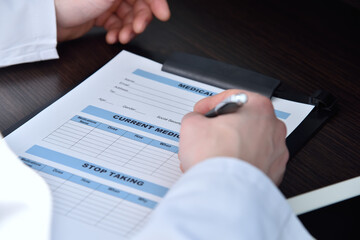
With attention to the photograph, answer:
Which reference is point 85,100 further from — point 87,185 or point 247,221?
point 247,221

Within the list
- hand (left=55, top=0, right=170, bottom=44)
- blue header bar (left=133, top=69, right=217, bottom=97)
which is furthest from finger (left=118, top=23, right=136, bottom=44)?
blue header bar (left=133, top=69, right=217, bottom=97)

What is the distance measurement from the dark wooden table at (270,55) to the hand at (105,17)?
2 centimetres

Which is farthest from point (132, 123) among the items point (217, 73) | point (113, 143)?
point (217, 73)

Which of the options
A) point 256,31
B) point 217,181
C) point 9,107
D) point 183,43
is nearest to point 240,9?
point 256,31

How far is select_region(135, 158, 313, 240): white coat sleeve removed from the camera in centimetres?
56

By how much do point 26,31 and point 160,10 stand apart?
0.26m

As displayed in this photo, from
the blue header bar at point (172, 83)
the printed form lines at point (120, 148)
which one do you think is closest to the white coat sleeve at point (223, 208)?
the printed form lines at point (120, 148)

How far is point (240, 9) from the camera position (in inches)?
46.7

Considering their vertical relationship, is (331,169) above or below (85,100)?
above

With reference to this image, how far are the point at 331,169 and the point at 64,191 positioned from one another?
15.2 inches

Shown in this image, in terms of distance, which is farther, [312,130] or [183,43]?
[183,43]

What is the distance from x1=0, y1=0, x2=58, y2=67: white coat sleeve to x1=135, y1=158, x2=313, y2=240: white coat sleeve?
0.49 meters

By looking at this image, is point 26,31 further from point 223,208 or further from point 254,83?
point 223,208

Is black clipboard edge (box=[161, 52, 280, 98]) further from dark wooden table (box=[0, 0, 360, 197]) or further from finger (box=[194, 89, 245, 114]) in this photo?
finger (box=[194, 89, 245, 114])
